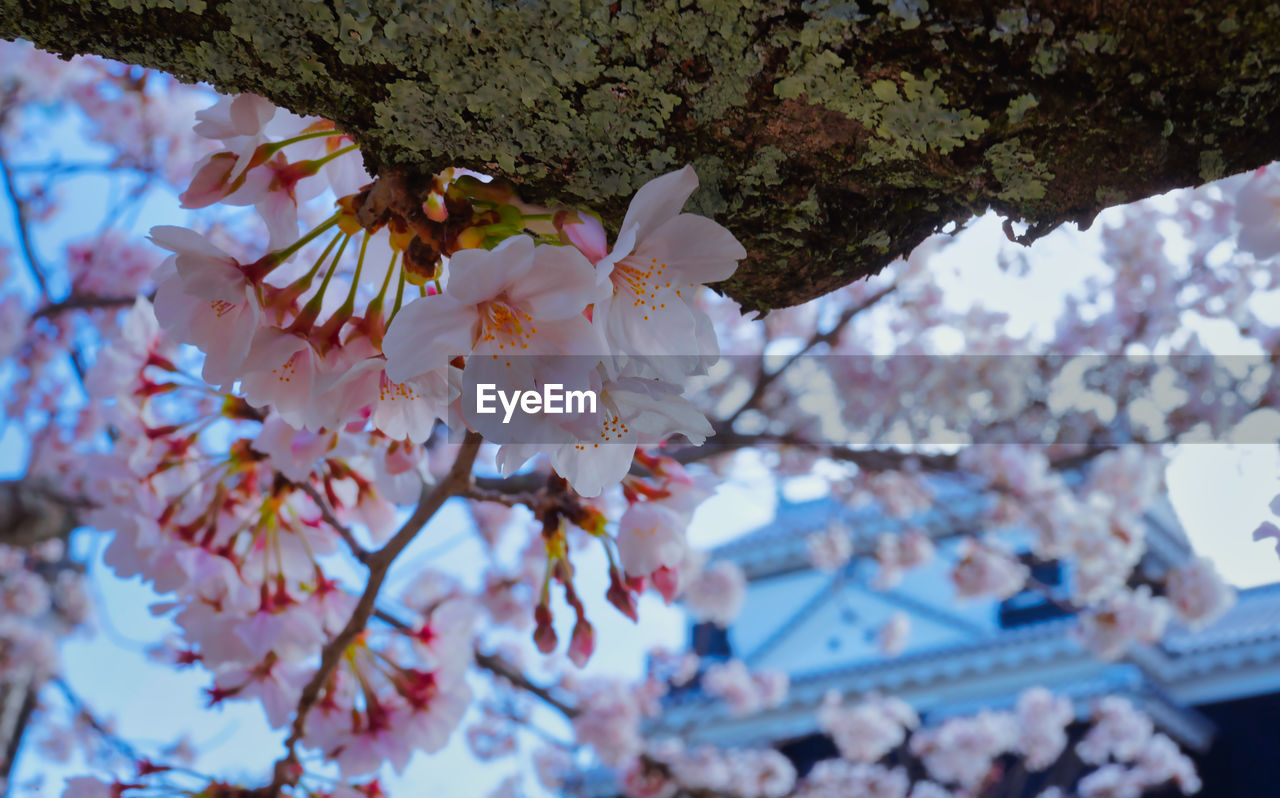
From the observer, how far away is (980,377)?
5117 millimetres

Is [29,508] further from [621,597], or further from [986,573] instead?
[986,573]

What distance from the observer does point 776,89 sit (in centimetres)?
60

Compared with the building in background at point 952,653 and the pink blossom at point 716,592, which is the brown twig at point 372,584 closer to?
the building in background at point 952,653

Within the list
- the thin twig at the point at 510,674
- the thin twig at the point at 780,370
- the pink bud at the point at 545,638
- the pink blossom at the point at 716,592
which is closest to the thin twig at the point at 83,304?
the thin twig at the point at 510,674

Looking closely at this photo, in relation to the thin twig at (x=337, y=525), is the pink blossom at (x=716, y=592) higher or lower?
higher

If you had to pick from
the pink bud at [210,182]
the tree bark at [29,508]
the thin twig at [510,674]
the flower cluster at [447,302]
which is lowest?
the flower cluster at [447,302]

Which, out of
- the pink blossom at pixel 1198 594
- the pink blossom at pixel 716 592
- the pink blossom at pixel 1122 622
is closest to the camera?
the pink blossom at pixel 1198 594

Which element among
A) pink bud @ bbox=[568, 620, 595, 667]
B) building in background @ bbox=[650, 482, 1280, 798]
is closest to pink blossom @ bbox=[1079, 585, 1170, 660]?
building in background @ bbox=[650, 482, 1280, 798]

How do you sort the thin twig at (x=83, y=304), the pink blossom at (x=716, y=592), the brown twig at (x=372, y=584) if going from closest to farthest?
the brown twig at (x=372, y=584) < the thin twig at (x=83, y=304) < the pink blossom at (x=716, y=592)

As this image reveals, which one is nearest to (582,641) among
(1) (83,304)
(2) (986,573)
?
(1) (83,304)

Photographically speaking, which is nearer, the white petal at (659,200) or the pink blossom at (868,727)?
the white petal at (659,200)

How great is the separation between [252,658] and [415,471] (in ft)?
1.28

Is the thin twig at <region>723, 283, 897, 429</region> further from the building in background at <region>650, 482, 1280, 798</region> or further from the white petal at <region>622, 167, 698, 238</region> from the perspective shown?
the white petal at <region>622, 167, 698, 238</region>

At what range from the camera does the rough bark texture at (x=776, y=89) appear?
555mm
